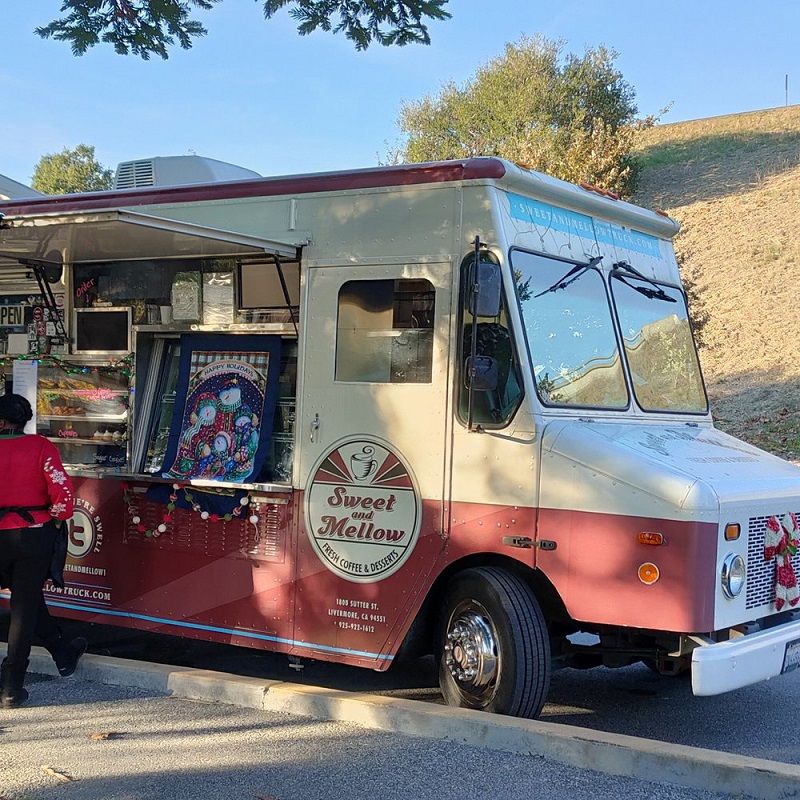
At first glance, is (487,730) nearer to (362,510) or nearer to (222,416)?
(362,510)

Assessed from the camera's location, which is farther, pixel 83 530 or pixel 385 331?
pixel 83 530

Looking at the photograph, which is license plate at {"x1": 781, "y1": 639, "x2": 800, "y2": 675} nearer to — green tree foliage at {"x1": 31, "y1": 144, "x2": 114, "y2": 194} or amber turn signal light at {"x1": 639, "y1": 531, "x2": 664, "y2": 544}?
amber turn signal light at {"x1": 639, "y1": 531, "x2": 664, "y2": 544}

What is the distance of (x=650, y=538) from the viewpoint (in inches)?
205

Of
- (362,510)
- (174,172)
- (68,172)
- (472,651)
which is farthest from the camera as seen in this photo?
(68,172)

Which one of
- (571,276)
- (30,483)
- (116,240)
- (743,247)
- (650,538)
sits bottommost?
(650,538)

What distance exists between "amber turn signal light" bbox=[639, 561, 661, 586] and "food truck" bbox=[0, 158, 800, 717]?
0.01 metres

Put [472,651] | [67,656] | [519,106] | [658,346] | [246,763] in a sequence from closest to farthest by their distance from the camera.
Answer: [246,763] → [472,651] → [67,656] → [658,346] → [519,106]

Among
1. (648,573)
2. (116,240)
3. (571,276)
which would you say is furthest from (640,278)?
(116,240)

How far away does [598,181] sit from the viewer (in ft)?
63.0

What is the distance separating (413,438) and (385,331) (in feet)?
2.20

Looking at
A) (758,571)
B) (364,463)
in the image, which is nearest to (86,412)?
(364,463)

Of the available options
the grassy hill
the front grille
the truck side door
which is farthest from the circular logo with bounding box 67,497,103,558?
the grassy hill

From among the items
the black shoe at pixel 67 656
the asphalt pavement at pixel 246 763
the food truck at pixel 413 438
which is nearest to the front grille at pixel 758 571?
the food truck at pixel 413 438

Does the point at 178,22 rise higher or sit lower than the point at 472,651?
higher
